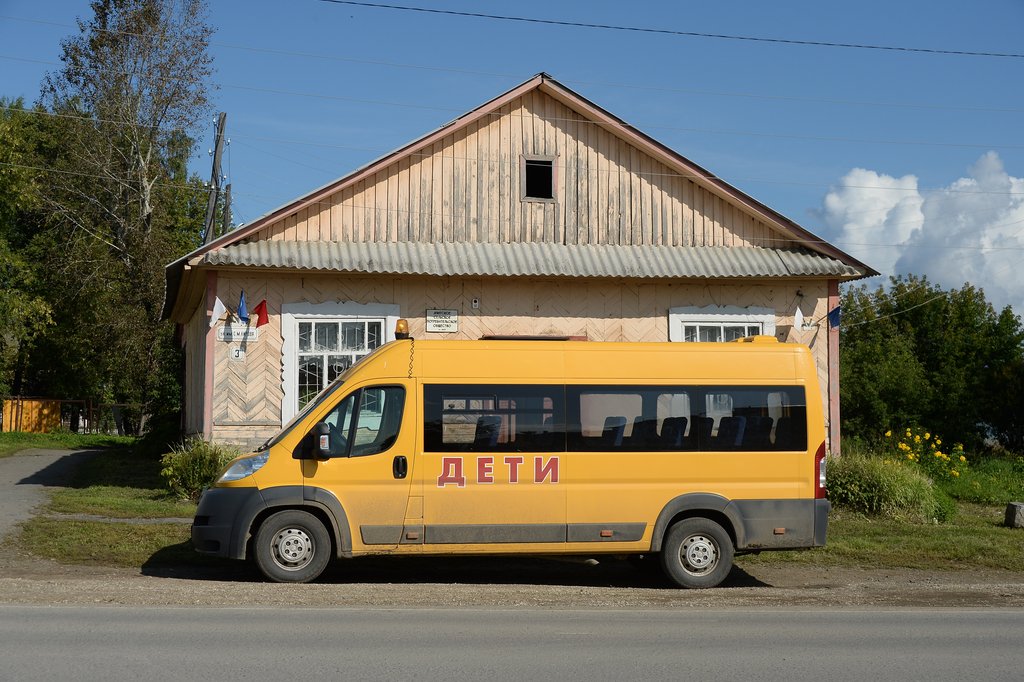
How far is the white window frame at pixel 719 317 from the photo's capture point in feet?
59.3

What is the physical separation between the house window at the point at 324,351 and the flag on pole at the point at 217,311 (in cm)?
120

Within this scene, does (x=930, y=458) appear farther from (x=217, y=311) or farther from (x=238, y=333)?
(x=217, y=311)

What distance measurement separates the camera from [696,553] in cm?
1111

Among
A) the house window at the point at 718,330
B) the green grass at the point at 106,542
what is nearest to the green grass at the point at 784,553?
the green grass at the point at 106,542

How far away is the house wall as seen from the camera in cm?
1692

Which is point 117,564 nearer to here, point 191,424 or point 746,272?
point 191,424

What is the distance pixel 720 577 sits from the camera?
11.1 metres

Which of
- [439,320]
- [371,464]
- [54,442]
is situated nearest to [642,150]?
[439,320]

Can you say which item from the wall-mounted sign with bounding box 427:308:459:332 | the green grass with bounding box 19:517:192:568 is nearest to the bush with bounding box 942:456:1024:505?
the wall-mounted sign with bounding box 427:308:459:332

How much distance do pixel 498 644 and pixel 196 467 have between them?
385 inches

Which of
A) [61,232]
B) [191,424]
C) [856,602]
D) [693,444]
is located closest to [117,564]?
[693,444]

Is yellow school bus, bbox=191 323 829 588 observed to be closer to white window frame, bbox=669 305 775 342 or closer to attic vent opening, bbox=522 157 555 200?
white window frame, bbox=669 305 775 342

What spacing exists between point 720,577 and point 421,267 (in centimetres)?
787

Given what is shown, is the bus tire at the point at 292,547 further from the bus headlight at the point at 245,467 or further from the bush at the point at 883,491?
the bush at the point at 883,491
